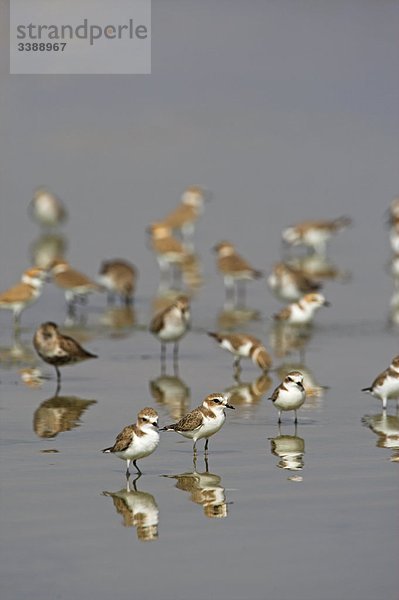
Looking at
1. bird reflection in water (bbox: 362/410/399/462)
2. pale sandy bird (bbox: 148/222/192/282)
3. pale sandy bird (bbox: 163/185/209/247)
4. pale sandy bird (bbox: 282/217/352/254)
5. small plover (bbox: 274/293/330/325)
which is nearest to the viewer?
bird reflection in water (bbox: 362/410/399/462)

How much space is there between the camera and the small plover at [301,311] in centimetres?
2095

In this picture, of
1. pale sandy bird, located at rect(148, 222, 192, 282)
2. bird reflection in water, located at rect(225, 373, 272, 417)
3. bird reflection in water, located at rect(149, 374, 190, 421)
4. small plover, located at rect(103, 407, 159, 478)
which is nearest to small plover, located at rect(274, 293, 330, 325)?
bird reflection in water, located at rect(225, 373, 272, 417)

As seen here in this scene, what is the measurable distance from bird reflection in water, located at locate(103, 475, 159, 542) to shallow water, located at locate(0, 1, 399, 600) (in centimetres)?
3

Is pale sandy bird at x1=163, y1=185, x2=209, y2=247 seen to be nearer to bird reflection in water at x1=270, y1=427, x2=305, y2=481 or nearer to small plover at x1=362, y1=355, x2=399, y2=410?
small plover at x1=362, y1=355, x2=399, y2=410

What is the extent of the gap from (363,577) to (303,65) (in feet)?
127

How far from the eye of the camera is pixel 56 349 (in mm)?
17438

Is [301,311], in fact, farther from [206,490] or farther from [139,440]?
[206,490]

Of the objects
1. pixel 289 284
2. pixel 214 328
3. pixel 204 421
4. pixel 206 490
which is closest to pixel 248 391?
pixel 204 421

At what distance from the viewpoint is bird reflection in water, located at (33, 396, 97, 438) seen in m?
14.7

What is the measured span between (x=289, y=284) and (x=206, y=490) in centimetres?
1119

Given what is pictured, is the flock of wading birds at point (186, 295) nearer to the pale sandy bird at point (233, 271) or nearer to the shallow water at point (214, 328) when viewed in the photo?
the pale sandy bird at point (233, 271)

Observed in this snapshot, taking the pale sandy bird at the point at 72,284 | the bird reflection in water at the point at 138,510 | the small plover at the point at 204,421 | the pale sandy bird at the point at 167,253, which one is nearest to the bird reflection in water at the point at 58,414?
the small plover at the point at 204,421

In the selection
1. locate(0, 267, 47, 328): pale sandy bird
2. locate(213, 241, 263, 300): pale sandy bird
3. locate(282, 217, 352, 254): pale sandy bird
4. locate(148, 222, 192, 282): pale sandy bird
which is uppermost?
locate(282, 217, 352, 254): pale sandy bird

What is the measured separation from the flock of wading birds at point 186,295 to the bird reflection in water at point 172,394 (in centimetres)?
56
